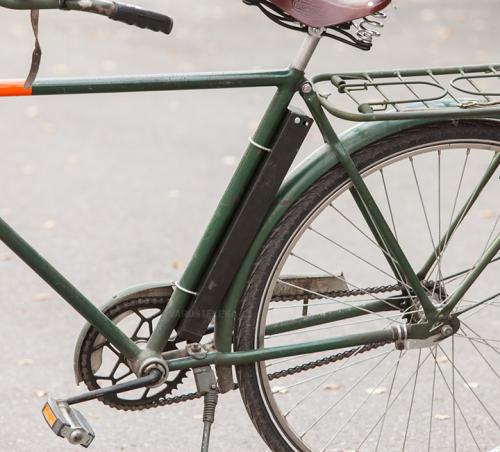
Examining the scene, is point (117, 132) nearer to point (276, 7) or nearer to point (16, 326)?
point (16, 326)

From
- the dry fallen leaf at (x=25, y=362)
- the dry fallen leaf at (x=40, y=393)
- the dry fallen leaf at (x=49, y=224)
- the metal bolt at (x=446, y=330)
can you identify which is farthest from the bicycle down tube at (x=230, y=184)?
the dry fallen leaf at (x=49, y=224)

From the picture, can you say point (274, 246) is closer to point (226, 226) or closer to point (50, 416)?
point (226, 226)

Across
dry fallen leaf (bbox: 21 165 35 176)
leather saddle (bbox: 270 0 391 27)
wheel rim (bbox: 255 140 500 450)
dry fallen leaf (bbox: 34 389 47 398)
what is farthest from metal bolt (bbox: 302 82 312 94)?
dry fallen leaf (bbox: 21 165 35 176)

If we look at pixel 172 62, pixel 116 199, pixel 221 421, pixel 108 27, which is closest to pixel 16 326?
pixel 221 421

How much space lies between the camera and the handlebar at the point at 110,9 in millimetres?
2617

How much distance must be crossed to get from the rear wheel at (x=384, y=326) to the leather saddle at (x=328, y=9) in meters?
0.37

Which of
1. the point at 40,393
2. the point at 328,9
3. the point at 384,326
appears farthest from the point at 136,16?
the point at 384,326

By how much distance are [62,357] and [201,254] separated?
1.61 m

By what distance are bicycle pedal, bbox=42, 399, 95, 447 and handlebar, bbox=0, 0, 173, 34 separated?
3.54 feet

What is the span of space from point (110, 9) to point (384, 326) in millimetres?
2098

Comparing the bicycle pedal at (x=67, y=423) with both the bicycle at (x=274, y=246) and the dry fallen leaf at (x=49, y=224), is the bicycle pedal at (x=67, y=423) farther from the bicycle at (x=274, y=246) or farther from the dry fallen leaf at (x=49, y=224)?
the dry fallen leaf at (x=49, y=224)

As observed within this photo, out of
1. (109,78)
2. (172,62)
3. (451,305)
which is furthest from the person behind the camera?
(172,62)

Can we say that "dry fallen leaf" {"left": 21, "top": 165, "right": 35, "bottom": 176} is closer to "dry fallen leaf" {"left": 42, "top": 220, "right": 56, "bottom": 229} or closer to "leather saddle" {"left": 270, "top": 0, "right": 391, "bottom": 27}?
"dry fallen leaf" {"left": 42, "top": 220, "right": 56, "bottom": 229}

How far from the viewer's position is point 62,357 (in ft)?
14.6
